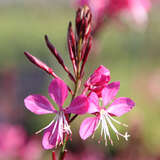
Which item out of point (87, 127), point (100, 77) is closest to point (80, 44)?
point (100, 77)

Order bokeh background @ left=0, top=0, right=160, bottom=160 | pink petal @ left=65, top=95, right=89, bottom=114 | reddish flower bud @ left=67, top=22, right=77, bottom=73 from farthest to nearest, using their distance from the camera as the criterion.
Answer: bokeh background @ left=0, top=0, right=160, bottom=160 → reddish flower bud @ left=67, top=22, right=77, bottom=73 → pink petal @ left=65, top=95, right=89, bottom=114

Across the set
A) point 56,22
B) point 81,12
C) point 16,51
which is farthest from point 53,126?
point 56,22

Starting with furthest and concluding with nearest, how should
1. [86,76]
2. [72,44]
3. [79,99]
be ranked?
1. [86,76]
2. [72,44]
3. [79,99]

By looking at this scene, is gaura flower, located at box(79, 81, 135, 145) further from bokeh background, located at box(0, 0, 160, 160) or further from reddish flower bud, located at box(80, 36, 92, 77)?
bokeh background, located at box(0, 0, 160, 160)

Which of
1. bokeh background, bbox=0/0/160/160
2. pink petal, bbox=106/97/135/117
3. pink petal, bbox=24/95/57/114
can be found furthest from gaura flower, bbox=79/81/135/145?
bokeh background, bbox=0/0/160/160

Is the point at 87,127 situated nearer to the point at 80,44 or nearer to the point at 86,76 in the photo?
the point at 80,44

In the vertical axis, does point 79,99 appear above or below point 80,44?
below
